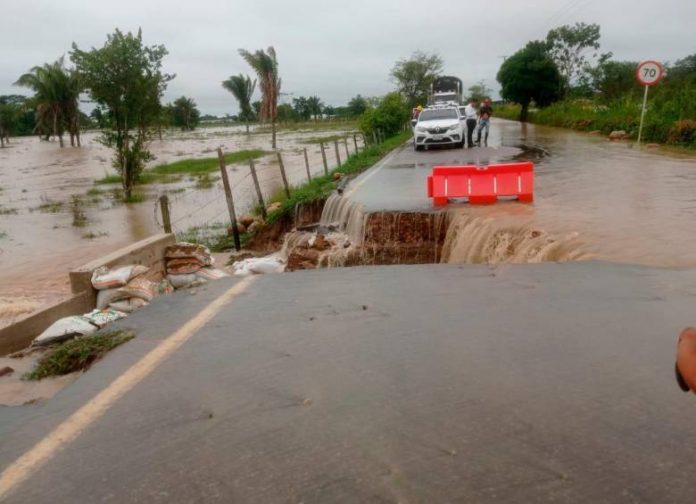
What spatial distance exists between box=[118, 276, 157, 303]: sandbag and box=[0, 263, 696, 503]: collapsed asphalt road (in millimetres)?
1588

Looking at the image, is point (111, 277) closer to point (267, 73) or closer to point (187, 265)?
point (187, 265)

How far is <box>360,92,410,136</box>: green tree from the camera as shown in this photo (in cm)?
3459

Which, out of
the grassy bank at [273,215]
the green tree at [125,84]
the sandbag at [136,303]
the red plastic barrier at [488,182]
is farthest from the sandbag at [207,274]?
the green tree at [125,84]

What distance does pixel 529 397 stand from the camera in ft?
11.1

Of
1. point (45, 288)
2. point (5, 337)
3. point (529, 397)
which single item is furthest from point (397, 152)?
point (529, 397)

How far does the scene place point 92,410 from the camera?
3512mm

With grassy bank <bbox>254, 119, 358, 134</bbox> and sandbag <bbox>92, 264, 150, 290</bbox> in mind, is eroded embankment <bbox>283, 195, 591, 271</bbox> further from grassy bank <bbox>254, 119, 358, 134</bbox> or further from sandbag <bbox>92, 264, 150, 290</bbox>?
grassy bank <bbox>254, 119, 358, 134</bbox>

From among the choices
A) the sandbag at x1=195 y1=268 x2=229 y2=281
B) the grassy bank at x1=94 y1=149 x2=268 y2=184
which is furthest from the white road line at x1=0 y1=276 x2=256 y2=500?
the grassy bank at x1=94 y1=149 x2=268 y2=184

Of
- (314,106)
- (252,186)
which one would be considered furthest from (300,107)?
(252,186)

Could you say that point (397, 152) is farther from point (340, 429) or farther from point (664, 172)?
point (340, 429)

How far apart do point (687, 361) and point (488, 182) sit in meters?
8.74

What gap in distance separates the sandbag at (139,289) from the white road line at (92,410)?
1.88 meters

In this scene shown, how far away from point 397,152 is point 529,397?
2170 cm

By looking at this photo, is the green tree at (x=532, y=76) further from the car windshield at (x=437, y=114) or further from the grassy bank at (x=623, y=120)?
the car windshield at (x=437, y=114)
